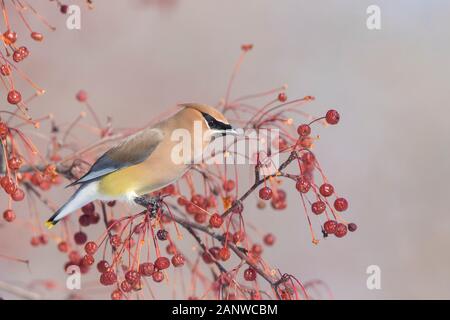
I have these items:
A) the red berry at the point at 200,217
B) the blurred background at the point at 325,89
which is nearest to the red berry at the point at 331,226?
the red berry at the point at 200,217

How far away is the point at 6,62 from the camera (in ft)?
5.45

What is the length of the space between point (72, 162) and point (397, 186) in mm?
2773

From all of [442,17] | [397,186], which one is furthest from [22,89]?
[442,17]

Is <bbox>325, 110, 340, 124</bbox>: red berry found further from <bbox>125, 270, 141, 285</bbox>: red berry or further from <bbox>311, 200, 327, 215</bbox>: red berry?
<bbox>125, 270, 141, 285</bbox>: red berry

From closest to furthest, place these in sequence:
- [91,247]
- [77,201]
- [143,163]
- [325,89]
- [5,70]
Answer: [5,70]
[91,247]
[77,201]
[143,163]
[325,89]

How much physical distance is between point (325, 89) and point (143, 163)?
2.66 meters

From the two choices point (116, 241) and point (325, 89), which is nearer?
point (116, 241)

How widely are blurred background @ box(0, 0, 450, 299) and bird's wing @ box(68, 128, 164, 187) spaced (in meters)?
1.50

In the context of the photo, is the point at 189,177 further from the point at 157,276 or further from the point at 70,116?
the point at 70,116


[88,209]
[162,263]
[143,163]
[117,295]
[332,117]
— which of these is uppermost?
[332,117]

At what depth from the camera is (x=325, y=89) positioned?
476 cm

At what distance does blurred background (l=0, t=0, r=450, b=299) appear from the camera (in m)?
4.25

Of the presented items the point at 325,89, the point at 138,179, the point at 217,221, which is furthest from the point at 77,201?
the point at 325,89

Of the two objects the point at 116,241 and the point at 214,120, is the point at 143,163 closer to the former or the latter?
the point at 214,120
